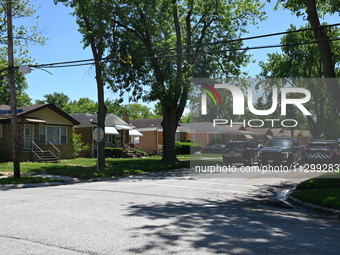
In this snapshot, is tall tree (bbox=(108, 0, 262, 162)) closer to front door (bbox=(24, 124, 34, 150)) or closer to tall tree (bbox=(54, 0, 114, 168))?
tall tree (bbox=(54, 0, 114, 168))

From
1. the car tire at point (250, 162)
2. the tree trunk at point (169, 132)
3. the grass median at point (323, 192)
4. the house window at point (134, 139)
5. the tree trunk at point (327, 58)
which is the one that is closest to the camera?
the grass median at point (323, 192)

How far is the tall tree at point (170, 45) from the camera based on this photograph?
89.8ft

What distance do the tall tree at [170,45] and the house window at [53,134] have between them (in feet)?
27.2

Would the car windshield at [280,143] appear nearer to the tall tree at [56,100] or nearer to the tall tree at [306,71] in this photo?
the tall tree at [306,71]

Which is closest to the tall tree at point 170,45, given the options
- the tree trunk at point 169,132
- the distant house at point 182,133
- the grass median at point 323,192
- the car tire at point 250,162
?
the tree trunk at point 169,132

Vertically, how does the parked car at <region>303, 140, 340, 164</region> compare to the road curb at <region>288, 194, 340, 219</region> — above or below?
above

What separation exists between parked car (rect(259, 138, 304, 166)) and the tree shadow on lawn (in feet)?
44.8

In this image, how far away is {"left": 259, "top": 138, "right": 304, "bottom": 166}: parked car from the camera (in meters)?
24.8

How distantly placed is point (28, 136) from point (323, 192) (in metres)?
24.7

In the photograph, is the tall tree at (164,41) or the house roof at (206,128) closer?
the tall tree at (164,41)

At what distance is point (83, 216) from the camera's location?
28.5 feet

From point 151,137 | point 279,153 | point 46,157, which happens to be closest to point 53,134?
point 46,157

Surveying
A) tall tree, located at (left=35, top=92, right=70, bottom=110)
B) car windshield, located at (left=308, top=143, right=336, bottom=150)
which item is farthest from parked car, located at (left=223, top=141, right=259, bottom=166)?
tall tree, located at (left=35, top=92, right=70, bottom=110)

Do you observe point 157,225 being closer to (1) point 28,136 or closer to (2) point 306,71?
(1) point 28,136
